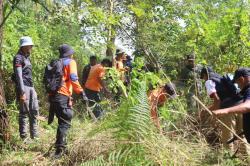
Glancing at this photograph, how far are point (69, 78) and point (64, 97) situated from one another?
272mm

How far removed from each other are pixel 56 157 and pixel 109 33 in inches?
153

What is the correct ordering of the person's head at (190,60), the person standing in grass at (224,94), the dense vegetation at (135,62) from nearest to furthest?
the dense vegetation at (135,62)
the person standing in grass at (224,94)
the person's head at (190,60)

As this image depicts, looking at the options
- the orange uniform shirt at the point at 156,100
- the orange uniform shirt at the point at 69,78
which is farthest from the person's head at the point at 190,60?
the orange uniform shirt at the point at 69,78

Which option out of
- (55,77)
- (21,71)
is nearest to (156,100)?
(55,77)

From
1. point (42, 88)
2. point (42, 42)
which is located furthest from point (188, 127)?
point (42, 42)

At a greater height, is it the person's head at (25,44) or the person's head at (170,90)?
the person's head at (25,44)

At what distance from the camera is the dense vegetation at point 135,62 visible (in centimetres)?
484

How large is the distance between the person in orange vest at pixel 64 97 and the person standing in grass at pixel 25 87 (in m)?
0.80

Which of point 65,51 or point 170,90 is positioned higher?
point 65,51

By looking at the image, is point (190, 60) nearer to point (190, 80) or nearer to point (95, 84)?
point (190, 80)

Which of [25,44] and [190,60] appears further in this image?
[190,60]

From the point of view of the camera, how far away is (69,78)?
626 centimetres

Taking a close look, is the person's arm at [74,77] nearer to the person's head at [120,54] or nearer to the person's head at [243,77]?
the person's head at [243,77]

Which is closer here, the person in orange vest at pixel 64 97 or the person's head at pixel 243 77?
the person's head at pixel 243 77
